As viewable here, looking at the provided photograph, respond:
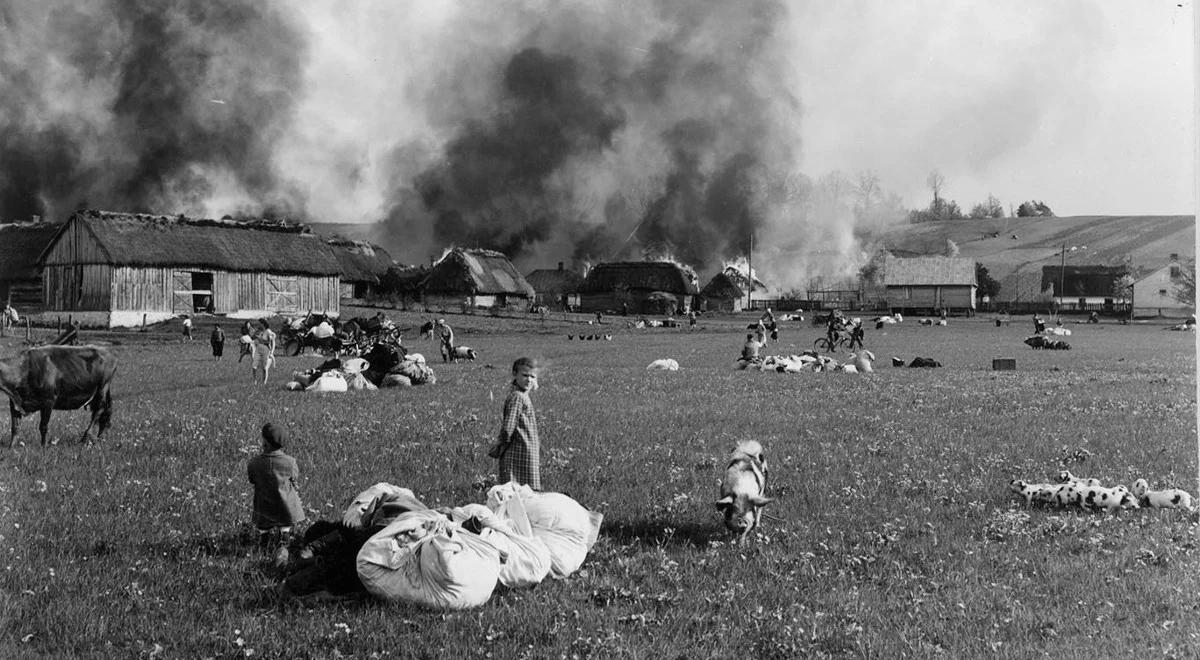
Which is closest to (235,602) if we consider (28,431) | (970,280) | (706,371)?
(28,431)

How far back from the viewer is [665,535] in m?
10.3

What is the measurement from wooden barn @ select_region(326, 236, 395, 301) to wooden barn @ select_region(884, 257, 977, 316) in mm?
59018

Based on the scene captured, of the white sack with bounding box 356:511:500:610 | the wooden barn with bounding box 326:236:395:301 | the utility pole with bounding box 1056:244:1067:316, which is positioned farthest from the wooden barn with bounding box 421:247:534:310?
the white sack with bounding box 356:511:500:610

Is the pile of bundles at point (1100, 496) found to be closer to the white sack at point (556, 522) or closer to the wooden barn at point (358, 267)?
the white sack at point (556, 522)

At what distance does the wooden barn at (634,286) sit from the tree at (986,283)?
35.4 metres

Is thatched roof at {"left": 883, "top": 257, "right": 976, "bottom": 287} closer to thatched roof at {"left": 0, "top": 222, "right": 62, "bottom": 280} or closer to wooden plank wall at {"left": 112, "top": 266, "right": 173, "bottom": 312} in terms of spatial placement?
wooden plank wall at {"left": 112, "top": 266, "right": 173, "bottom": 312}

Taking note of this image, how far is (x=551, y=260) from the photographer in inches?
5354

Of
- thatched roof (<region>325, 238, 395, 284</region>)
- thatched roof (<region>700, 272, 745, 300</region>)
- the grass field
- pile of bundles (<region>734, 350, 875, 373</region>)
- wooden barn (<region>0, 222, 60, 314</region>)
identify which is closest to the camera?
the grass field

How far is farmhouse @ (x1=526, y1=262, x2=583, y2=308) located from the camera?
428 ft

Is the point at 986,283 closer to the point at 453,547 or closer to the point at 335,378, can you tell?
the point at 335,378

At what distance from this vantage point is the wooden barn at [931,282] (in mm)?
115125

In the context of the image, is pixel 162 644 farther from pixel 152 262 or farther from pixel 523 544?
pixel 152 262

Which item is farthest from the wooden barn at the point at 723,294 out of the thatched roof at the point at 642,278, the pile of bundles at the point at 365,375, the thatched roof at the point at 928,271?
the pile of bundles at the point at 365,375

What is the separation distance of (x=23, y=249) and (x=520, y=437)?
3012cm
